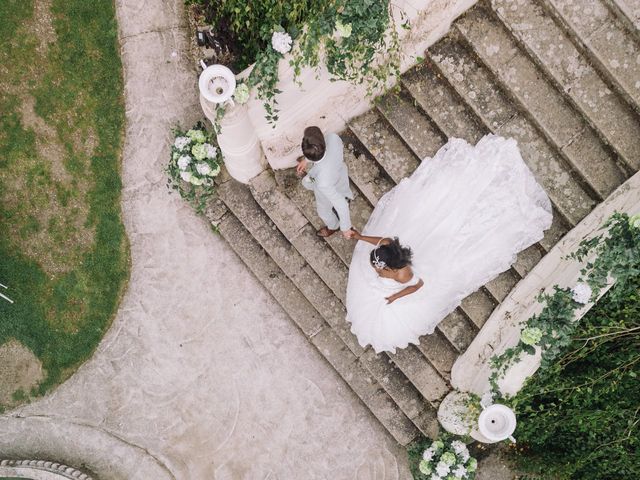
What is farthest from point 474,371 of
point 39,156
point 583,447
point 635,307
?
point 39,156

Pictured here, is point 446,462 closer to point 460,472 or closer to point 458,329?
point 460,472

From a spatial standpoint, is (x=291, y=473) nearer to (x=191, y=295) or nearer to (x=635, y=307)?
(x=191, y=295)

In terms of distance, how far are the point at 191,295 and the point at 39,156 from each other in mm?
2167

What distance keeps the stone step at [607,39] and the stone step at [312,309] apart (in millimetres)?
3281

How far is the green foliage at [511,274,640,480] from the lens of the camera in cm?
481

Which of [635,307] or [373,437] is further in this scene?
[373,437]

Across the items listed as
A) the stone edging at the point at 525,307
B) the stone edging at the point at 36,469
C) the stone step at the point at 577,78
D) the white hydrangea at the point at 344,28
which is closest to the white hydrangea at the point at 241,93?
the white hydrangea at the point at 344,28

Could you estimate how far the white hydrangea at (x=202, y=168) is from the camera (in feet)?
17.6

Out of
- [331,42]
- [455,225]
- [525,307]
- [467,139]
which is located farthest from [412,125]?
[525,307]

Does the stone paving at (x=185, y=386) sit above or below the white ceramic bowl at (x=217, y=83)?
below

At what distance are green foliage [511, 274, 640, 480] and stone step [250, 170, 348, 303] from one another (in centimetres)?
209

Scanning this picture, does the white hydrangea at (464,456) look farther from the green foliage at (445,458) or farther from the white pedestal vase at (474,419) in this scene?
the white pedestal vase at (474,419)

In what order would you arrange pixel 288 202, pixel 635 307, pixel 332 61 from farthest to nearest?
pixel 288 202 < pixel 635 307 < pixel 332 61

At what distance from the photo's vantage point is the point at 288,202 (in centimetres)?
610
